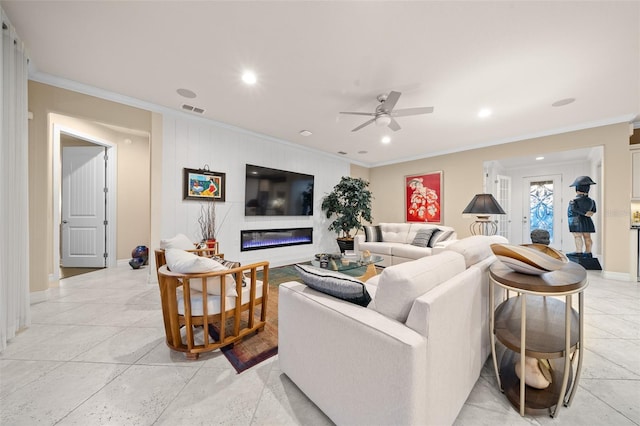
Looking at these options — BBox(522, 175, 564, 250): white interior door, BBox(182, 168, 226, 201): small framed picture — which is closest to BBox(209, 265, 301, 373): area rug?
BBox(182, 168, 226, 201): small framed picture

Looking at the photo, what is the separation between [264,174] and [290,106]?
160cm

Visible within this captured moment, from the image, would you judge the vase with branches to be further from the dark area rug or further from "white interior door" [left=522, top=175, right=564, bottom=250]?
"white interior door" [left=522, top=175, right=564, bottom=250]

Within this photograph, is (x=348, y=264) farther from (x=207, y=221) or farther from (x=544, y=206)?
(x=544, y=206)

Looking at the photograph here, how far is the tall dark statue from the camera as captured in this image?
14.6 ft

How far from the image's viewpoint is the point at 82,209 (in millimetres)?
4363

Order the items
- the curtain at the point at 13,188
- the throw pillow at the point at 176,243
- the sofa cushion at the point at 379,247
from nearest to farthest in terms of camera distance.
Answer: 1. the curtain at the point at 13,188
2. the throw pillow at the point at 176,243
3. the sofa cushion at the point at 379,247

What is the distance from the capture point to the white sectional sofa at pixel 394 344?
0.90 m

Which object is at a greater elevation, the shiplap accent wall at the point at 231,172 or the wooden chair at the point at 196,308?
the shiplap accent wall at the point at 231,172

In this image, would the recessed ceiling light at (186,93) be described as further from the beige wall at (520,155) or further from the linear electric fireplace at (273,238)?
the beige wall at (520,155)

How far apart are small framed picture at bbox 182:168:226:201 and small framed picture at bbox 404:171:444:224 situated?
4.48 m

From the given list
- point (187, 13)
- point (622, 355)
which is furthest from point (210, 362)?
point (622, 355)

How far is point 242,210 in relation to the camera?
4.35 metres

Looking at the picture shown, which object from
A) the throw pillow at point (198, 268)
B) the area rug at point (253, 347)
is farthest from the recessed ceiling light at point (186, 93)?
the area rug at point (253, 347)

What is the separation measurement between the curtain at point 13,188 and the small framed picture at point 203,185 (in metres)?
1.63
